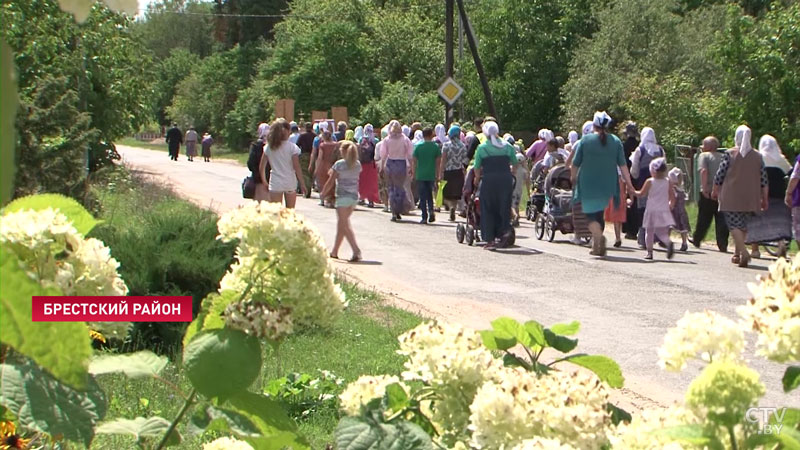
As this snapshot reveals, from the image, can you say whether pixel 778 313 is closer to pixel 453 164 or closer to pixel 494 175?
pixel 494 175

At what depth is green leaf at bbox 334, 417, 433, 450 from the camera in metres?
1.58

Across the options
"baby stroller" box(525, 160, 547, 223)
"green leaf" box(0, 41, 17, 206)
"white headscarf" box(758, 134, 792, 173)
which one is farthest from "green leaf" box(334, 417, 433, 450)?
"baby stroller" box(525, 160, 547, 223)

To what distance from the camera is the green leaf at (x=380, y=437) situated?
158 cm

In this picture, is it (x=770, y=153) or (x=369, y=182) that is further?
(x=369, y=182)

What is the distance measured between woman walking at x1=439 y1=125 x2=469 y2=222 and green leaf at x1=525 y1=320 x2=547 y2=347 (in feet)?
59.8

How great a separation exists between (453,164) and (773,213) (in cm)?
657

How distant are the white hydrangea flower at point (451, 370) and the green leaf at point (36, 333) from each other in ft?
2.44

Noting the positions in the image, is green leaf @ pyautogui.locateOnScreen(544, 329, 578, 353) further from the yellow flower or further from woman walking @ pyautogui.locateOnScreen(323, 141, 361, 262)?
woman walking @ pyautogui.locateOnScreen(323, 141, 361, 262)

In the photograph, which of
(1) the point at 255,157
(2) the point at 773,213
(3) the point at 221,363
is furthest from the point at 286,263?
(1) the point at 255,157

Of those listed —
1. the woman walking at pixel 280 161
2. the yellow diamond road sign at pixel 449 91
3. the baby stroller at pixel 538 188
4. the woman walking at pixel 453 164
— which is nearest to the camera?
the woman walking at pixel 280 161

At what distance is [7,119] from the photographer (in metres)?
0.61

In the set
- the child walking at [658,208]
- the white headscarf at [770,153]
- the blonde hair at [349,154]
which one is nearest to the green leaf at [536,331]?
the blonde hair at [349,154]

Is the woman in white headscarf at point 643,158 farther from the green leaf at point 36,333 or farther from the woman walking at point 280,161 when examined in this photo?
the green leaf at point 36,333

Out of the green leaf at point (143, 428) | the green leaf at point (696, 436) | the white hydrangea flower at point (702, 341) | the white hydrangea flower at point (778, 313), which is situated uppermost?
the white hydrangea flower at point (778, 313)
